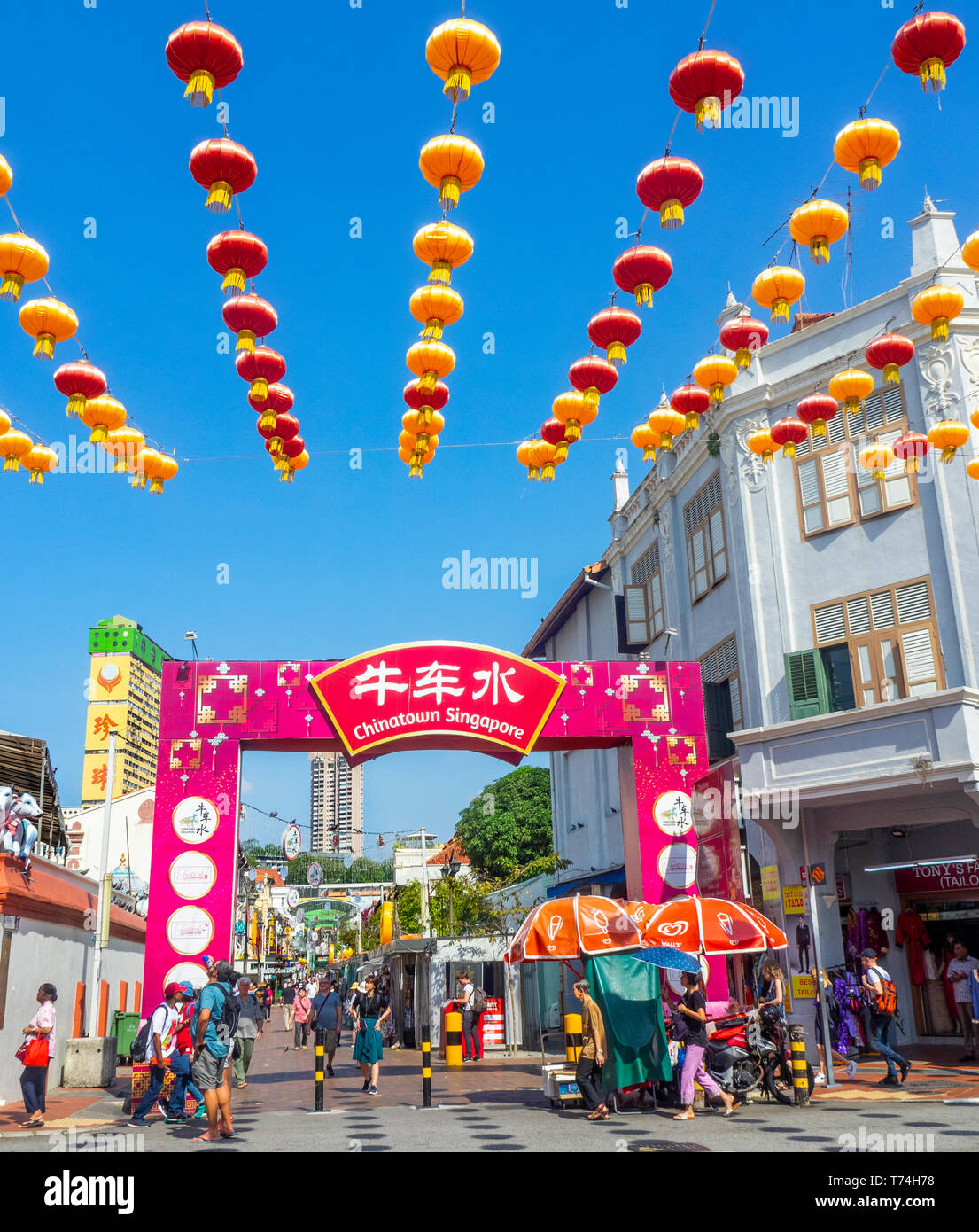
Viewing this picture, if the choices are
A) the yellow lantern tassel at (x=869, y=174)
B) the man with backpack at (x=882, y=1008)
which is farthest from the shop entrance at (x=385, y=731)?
the yellow lantern tassel at (x=869, y=174)

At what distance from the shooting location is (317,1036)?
17219 mm

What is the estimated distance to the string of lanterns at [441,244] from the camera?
8719 mm

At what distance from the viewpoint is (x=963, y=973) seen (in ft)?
59.5

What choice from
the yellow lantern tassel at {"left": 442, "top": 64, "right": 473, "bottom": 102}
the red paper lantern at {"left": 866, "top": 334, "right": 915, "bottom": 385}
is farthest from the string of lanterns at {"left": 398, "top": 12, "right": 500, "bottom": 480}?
the red paper lantern at {"left": 866, "top": 334, "right": 915, "bottom": 385}

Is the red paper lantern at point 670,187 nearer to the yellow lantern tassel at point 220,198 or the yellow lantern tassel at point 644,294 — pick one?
the yellow lantern tassel at point 644,294

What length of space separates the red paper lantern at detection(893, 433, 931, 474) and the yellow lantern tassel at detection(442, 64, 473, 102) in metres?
9.85

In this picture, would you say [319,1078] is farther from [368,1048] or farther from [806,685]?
[806,685]

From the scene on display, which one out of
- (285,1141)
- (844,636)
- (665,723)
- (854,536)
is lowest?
(285,1141)

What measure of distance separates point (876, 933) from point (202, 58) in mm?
18251

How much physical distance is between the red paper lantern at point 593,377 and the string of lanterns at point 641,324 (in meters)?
0.01

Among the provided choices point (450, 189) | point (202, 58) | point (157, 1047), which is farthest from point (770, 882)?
point (202, 58)
